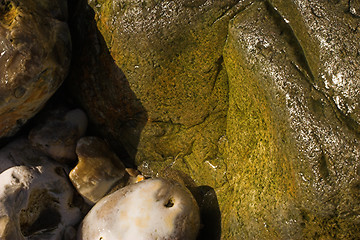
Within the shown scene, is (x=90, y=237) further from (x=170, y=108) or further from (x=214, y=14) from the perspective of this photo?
(x=214, y=14)

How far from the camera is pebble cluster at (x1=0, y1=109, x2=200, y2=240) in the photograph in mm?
2801

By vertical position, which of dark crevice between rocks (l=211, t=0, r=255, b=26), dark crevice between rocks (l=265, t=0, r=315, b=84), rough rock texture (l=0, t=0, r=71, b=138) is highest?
rough rock texture (l=0, t=0, r=71, b=138)

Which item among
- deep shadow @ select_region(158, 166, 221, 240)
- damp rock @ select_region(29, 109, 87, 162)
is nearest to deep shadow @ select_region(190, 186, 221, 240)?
deep shadow @ select_region(158, 166, 221, 240)

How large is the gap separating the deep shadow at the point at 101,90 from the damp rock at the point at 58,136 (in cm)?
22

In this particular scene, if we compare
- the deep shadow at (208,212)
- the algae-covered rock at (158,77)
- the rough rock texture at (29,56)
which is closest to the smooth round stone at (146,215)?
the deep shadow at (208,212)

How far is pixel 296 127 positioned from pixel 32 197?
2083 millimetres

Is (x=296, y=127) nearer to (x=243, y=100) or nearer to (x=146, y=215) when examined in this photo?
(x=243, y=100)

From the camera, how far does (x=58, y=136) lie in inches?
135

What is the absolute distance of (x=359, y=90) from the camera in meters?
2.21

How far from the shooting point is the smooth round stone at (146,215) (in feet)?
9.12

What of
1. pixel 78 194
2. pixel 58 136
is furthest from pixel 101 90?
pixel 78 194

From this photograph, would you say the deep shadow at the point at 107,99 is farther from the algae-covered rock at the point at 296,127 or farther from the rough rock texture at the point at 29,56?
the algae-covered rock at the point at 296,127

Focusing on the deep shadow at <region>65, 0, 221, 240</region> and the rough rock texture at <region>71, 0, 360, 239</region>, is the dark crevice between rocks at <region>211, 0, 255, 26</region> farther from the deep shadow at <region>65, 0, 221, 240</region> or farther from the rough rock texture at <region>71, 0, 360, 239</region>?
the deep shadow at <region>65, 0, 221, 240</region>

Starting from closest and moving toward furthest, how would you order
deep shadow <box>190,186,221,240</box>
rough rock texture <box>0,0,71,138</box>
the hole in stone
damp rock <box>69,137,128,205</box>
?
rough rock texture <box>0,0,71,138</box>
the hole in stone
deep shadow <box>190,186,221,240</box>
damp rock <box>69,137,128,205</box>
